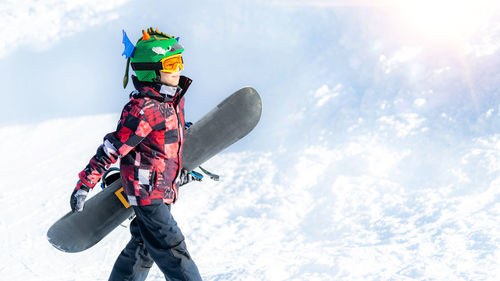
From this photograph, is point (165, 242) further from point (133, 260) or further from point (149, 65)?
point (149, 65)

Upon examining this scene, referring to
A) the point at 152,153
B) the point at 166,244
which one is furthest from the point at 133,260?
the point at 152,153

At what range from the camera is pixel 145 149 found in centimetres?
221

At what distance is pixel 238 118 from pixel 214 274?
1425 mm

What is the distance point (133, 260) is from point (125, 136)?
814mm

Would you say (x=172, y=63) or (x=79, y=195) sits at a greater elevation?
(x=172, y=63)

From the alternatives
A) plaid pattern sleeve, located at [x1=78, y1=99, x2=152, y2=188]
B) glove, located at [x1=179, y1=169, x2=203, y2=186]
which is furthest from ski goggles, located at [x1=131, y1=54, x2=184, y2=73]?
glove, located at [x1=179, y1=169, x2=203, y2=186]

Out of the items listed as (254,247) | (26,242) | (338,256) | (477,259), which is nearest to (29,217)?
(26,242)

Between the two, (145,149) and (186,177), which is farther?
(186,177)

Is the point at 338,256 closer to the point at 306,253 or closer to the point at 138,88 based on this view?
the point at 306,253

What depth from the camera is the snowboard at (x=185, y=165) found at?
260 centimetres

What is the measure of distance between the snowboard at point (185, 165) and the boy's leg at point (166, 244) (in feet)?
1.55

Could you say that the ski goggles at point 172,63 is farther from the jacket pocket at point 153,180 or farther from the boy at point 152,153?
the jacket pocket at point 153,180

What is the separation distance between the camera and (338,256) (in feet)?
11.9

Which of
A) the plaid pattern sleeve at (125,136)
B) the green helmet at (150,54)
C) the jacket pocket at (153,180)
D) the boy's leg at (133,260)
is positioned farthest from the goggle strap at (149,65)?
the boy's leg at (133,260)
